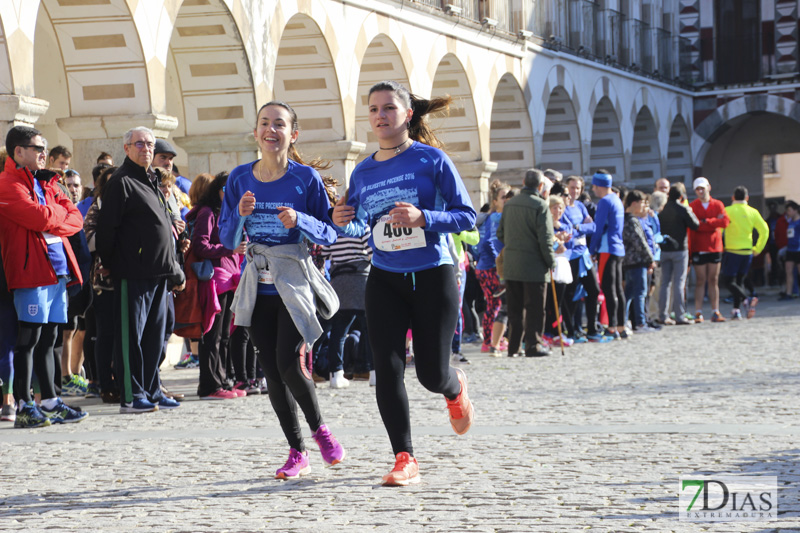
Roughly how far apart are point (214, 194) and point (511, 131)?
1342 cm

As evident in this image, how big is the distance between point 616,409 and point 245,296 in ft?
10.1

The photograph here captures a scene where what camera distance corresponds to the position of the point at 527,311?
12.0 m

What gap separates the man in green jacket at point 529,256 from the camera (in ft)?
38.2

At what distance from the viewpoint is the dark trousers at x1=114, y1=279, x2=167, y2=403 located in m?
8.30

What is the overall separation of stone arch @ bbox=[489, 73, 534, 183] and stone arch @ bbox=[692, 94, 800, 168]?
10669mm

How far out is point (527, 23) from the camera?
22266 mm

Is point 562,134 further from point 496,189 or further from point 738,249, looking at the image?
point 496,189

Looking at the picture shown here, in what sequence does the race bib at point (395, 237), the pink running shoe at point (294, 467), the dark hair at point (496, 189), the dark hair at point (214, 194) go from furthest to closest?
the dark hair at point (496, 189) < the dark hair at point (214, 194) < the pink running shoe at point (294, 467) < the race bib at point (395, 237)

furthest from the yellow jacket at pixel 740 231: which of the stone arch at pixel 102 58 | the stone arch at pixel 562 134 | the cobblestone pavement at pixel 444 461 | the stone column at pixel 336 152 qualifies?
the stone arch at pixel 102 58

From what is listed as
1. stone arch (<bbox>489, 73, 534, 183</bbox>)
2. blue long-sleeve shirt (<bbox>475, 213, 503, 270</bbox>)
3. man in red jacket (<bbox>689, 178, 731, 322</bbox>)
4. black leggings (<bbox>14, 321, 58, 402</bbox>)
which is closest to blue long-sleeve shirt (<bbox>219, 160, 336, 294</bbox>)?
black leggings (<bbox>14, 321, 58, 402</bbox>)

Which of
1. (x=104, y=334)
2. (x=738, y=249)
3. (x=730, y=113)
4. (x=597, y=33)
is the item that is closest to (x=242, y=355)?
(x=104, y=334)

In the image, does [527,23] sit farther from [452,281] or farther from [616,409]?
[452,281]

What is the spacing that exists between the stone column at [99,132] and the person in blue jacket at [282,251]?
6.00 meters

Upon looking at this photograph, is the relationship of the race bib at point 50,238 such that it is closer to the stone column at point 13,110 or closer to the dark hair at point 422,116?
the stone column at point 13,110
